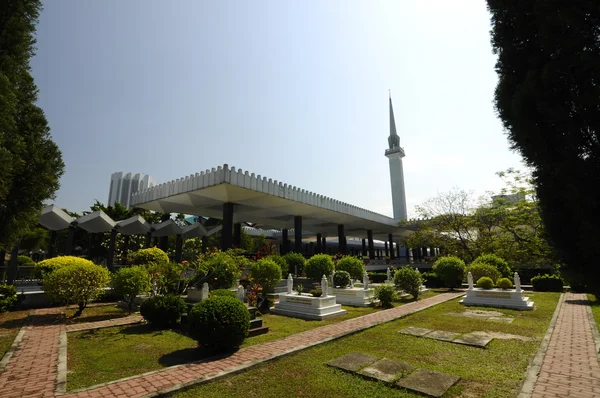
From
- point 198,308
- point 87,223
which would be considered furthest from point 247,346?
point 87,223

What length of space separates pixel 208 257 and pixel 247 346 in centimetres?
812

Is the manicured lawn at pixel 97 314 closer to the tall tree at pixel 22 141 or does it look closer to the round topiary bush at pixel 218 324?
the tall tree at pixel 22 141

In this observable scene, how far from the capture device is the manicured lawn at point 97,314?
10789 millimetres

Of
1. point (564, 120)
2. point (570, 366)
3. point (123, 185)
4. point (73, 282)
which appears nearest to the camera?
point (564, 120)

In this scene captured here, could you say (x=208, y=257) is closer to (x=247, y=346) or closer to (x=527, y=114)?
(x=247, y=346)

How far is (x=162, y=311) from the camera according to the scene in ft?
30.4

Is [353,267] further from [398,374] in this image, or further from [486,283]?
[398,374]

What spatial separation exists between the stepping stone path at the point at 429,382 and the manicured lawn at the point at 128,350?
3.94m

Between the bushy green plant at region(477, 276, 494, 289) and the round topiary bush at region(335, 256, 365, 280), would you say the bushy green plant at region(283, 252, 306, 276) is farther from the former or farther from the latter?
the bushy green plant at region(477, 276, 494, 289)

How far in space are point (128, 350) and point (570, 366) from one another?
9399 mm

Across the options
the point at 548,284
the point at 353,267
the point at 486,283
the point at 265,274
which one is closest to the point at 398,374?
the point at 265,274

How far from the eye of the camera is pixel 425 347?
705 centimetres

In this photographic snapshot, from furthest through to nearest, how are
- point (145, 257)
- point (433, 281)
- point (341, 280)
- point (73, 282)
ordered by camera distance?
1. point (433, 281)
2. point (145, 257)
3. point (341, 280)
4. point (73, 282)

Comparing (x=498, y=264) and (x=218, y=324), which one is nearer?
(x=218, y=324)
